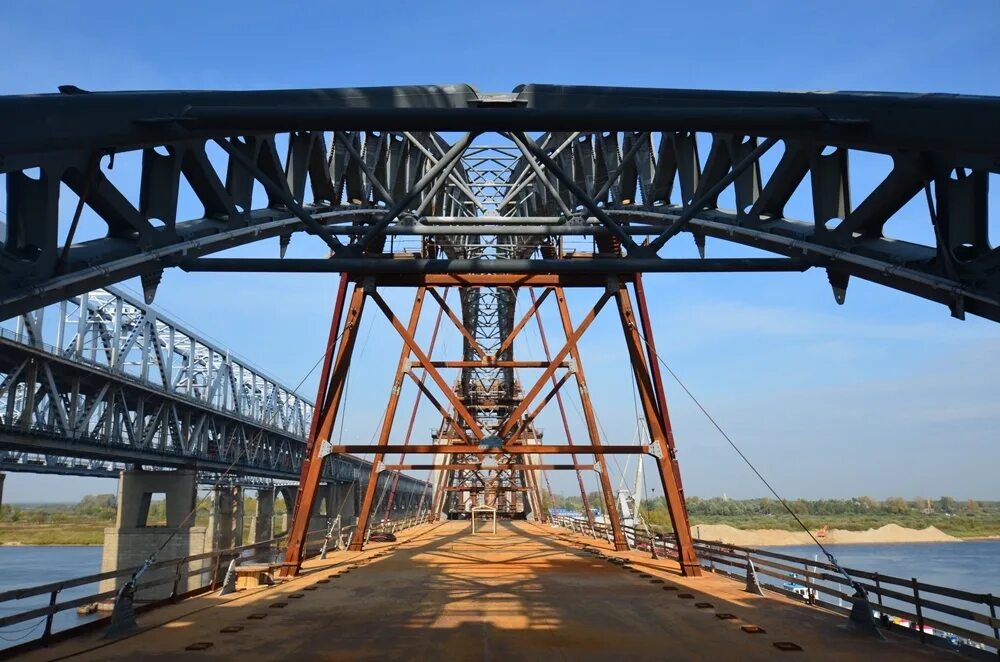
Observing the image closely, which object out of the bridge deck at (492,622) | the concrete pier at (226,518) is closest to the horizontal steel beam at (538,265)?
the bridge deck at (492,622)

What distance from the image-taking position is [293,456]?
9538cm

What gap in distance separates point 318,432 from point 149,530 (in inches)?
1577

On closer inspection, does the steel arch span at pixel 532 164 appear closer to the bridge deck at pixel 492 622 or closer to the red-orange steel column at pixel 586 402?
the bridge deck at pixel 492 622

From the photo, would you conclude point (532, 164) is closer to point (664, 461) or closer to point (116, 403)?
point (664, 461)

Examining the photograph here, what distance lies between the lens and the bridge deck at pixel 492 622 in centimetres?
933

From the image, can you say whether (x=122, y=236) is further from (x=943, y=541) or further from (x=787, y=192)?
(x=943, y=541)

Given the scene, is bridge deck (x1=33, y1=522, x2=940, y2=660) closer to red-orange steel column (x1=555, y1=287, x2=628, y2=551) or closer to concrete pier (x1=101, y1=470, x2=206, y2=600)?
red-orange steel column (x1=555, y1=287, x2=628, y2=551)

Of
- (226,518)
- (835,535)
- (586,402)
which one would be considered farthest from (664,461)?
(835,535)

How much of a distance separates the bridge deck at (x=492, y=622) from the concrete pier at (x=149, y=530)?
38665 millimetres

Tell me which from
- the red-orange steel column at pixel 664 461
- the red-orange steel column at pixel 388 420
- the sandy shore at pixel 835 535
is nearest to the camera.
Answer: the red-orange steel column at pixel 664 461

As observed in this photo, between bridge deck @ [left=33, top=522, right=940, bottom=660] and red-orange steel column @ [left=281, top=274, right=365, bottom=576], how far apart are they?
40.4 inches

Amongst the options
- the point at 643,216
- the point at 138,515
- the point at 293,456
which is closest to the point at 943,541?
the point at 293,456

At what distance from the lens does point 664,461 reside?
718 inches

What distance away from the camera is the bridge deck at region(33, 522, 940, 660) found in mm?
9328
